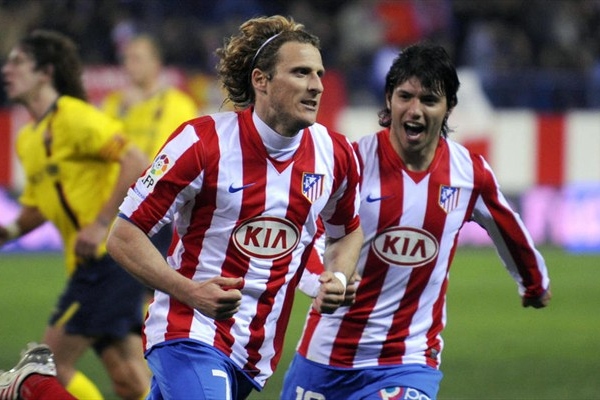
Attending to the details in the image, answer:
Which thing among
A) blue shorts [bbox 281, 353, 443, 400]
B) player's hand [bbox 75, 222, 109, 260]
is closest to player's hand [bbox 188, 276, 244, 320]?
blue shorts [bbox 281, 353, 443, 400]

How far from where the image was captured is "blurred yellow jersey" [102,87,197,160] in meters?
9.52

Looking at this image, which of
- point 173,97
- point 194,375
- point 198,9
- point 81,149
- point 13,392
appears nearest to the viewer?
point 194,375

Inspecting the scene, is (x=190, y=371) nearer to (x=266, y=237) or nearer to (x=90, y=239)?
(x=266, y=237)

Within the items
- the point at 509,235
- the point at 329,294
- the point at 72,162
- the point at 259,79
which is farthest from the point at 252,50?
the point at 72,162

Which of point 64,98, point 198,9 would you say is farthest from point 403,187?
point 198,9

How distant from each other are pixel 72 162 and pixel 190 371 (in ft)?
7.82

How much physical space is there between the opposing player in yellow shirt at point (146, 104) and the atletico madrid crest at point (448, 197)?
452 centimetres

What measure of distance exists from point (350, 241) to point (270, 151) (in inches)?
20.9

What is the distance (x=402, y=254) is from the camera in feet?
17.1

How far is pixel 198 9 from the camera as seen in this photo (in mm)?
17812

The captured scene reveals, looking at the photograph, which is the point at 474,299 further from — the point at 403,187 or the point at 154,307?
the point at 154,307

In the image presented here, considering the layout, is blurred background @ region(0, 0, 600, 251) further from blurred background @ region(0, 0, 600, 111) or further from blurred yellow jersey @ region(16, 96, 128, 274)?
blurred yellow jersey @ region(16, 96, 128, 274)

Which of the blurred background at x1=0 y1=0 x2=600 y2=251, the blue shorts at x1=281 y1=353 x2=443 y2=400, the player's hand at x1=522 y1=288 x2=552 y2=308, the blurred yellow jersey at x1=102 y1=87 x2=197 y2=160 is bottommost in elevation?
the blue shorts at x1=281 y1=353 x2=443 y2=400

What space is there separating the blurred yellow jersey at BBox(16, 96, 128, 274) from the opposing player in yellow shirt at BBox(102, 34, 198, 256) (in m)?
2.86
